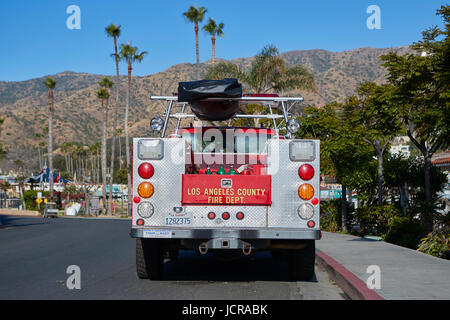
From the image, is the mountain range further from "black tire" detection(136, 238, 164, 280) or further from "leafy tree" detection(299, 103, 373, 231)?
"black tire" detection(136, 238, 164, 280)

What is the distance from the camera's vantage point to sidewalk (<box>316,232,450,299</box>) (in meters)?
7.05

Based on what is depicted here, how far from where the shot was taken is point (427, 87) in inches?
551

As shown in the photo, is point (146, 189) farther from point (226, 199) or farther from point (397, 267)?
point (397, 267)

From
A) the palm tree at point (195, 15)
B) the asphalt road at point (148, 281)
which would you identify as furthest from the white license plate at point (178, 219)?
the palm tree at point (195, 15)

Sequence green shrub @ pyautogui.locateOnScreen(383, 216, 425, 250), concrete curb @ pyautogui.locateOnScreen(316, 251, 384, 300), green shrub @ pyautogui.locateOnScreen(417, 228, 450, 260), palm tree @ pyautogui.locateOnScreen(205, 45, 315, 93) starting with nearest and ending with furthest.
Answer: concrete curb @ pyautogui.locateOnScreen(316, 251, 384, 300)
green shrub @ pyautogui.locateOnScreen(417, 228, 450, 260)
green shrub @ pyautogui.locateOnScreen(383, 216, 425, 250)
palm tree @ pyautogui.locateOnScreen(205, 45, 315, 93)

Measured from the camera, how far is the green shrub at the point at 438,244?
40.2 ft

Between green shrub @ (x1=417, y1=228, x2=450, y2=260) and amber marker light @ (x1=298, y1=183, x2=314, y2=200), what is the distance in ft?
19.0

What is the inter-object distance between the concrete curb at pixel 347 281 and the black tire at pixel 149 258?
8.81 feet

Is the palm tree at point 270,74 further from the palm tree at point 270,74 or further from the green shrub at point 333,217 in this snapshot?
the green shrub at point 333,217

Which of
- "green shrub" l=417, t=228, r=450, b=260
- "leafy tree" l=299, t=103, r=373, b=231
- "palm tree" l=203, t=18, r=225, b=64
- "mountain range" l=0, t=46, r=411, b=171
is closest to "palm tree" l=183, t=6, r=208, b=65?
"palm tree" l=203, t=18, r=225, b=64

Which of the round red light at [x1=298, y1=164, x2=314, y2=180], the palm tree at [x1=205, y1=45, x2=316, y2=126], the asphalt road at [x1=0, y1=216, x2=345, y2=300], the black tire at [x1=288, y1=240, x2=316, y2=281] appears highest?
the palm tree at [x1=205, y1=45, x2=316, y2=126]

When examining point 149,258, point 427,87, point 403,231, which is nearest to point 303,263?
point 149,258
